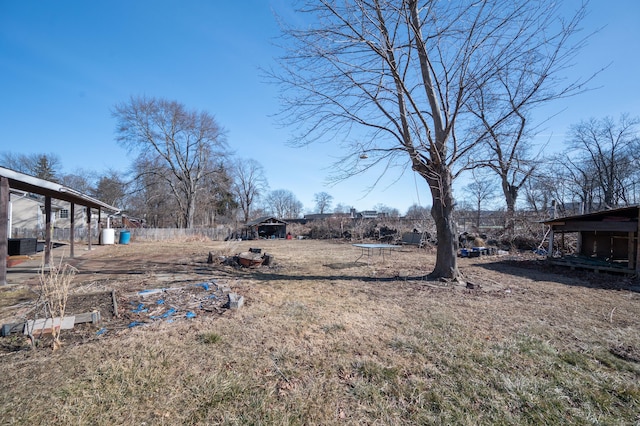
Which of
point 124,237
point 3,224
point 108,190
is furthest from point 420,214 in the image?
point 108,190

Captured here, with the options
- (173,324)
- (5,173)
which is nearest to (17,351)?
(173,324)

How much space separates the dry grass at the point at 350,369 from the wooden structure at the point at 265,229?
26.9 meters

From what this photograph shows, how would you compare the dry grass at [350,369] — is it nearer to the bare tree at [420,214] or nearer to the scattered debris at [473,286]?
the scattered debris at [473,286]

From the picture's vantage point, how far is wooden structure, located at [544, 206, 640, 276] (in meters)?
7.62

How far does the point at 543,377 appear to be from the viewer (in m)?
2.71

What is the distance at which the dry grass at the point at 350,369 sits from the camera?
7.22ft

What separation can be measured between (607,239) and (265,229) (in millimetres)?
28741

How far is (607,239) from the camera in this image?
10.2 meters

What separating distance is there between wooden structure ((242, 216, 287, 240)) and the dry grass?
26928mm

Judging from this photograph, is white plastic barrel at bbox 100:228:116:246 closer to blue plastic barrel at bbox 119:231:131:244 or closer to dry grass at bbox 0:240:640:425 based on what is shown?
blue plastic barrel at bbox 119:231:131:244

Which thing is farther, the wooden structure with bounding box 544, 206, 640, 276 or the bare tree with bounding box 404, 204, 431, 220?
the bare tree with bounding box 404, 204, 431, 220

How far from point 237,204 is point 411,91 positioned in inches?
1697

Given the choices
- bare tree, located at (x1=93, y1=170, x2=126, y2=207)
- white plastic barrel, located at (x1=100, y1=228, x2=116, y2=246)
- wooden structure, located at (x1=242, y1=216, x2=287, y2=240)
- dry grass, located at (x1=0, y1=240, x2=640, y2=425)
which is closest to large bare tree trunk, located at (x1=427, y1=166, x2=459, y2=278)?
dry grass, located at (x1=0, y1=240, x2=640, y2=425)

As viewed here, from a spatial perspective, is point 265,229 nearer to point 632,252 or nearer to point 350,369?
point 632,252
